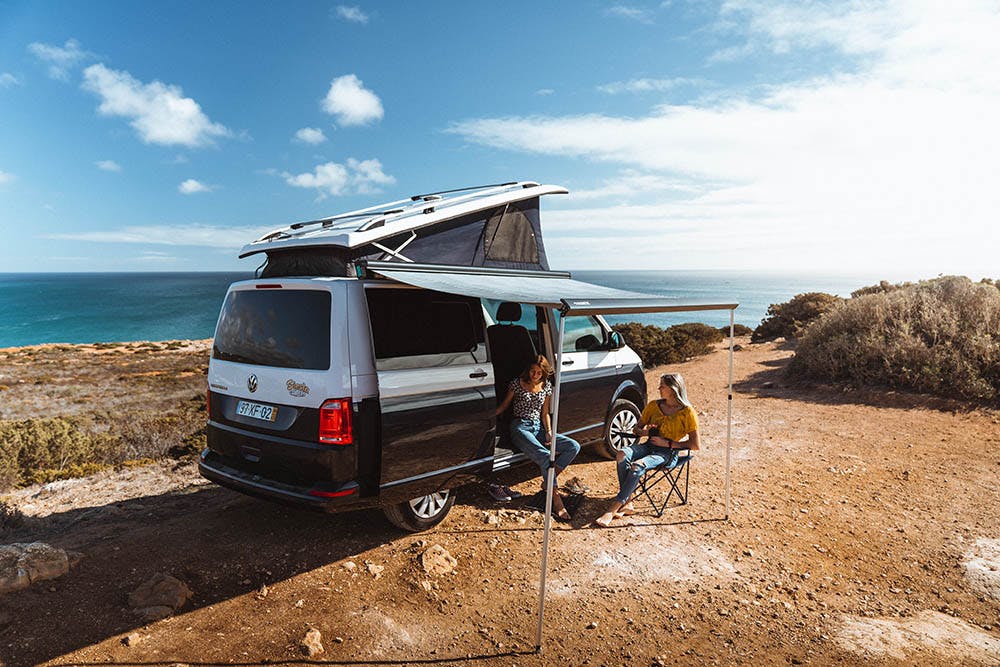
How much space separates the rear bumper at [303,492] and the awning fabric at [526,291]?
4.77 ft

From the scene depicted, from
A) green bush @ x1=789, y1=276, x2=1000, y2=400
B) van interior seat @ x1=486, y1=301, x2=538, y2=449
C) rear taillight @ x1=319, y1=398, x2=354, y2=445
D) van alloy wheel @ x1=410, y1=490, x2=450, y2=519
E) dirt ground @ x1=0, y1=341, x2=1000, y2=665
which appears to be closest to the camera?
dirt ground @ x1=0, y1=341, x2=1000, y2=665

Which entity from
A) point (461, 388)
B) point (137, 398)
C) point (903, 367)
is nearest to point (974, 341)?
point (903, 367)

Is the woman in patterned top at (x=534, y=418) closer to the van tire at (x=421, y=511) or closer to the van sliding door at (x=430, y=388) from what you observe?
the van sliding door at (x=430, y=388)

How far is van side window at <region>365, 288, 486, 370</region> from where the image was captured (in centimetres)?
405

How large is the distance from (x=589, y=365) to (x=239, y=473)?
3.45m

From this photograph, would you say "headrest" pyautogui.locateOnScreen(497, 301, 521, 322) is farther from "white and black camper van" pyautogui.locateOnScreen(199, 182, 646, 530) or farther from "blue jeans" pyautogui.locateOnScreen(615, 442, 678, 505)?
"blue jeans" pyautogui.locateOnScreen(615, 442, 678, 505)

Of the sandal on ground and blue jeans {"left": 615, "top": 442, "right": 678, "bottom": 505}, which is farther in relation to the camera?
the sandal on ground

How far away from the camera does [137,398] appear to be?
64.4 ft

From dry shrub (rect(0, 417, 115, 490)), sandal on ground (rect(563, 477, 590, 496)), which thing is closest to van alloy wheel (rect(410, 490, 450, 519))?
sandal on ground (rect(563, 477, 590, 496))

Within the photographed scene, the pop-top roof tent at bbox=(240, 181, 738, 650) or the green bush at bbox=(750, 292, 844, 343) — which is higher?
the pop-top roof tent at bbox=(240, 181, 738, 650)

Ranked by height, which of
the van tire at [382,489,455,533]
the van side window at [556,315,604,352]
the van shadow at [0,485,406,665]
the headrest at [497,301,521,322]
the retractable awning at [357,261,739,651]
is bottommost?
the van shadow at [0,485,406,665]

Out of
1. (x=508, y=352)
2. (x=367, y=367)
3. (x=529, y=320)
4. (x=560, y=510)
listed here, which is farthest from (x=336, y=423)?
(x=529, y=320)

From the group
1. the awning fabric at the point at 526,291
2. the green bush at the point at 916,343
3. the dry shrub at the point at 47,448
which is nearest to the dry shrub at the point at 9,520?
the dry shrub at the point at 47,448

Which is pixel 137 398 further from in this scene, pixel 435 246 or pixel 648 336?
pixel 435 246
